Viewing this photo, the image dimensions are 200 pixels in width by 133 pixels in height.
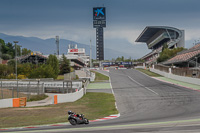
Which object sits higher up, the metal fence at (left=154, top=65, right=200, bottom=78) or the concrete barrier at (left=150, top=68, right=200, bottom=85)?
the metal fence at (left=154, top=65, right=200, bottom=78)

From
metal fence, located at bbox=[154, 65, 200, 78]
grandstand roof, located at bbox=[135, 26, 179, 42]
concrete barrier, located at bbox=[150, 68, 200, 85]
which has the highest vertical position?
grandstand roof, located at bbox=[135, 26, 179, 42]

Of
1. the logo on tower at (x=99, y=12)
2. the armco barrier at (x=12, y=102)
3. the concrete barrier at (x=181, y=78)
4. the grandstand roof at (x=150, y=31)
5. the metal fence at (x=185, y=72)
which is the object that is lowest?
the armco barrier at (x=12, y=102)

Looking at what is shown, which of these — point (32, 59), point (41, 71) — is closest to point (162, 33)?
point (32, 59)

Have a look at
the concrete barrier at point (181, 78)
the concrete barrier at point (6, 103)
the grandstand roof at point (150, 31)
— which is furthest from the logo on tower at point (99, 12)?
the concrete barrier at point (6, 103)

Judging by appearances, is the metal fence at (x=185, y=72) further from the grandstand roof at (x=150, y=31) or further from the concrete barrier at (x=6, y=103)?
the grandstand roof at (x=150, y=31)

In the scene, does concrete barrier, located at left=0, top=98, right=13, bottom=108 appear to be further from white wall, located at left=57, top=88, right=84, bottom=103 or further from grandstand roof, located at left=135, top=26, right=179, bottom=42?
grandstand roof, located at left=135, top=26, right=179, bottom=42

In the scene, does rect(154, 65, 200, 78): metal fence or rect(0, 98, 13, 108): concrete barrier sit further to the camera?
rect(154, 65, 200, 78): metal fence

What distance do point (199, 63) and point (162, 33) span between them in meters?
87.5

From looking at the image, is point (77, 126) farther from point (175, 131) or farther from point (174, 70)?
point (174, 70)

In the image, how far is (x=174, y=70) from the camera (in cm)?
5359

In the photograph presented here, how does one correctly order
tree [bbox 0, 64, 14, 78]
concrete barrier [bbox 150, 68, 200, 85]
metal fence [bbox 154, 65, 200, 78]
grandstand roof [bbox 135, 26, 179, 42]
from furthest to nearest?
grandstand roof [bbox 135, 26, 179, 42] < tree [bbox 0, 64, 14, 78] < metal fence [bbox 154, 65, 200, 78] < concrete barrier [bbox 150, 68, 200, 85]

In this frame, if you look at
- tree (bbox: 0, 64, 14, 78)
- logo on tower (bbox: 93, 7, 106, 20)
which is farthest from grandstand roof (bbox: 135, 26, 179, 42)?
tree (bbox: 0, 64, 14, 78)

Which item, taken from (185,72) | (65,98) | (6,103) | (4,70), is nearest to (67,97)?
(65,98)

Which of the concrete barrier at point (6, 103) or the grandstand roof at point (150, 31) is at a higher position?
the grandstand roof at point (150, 31)
